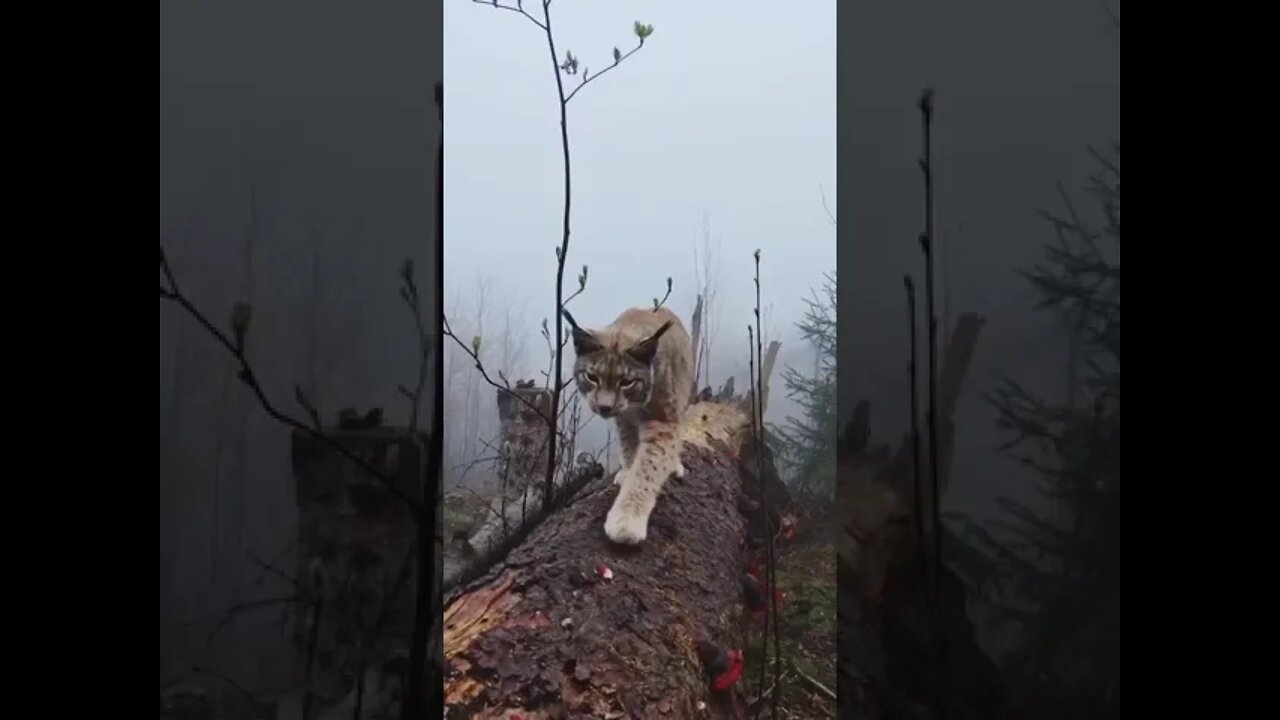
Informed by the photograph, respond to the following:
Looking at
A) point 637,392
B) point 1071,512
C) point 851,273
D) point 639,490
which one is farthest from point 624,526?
point 1071,512

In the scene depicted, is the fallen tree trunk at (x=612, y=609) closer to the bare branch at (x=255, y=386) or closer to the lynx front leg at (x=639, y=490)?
the lynx front leg at (x=639, y=490)

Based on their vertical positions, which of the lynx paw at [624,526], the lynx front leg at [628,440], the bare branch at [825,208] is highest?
the bare branch at [825,208]

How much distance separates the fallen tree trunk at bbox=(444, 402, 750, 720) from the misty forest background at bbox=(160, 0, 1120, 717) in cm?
16

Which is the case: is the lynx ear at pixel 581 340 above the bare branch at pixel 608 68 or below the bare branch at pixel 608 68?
below

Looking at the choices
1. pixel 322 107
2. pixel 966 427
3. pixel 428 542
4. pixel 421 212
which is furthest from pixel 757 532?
pixel 322 107

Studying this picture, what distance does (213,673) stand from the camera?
3.03 feet

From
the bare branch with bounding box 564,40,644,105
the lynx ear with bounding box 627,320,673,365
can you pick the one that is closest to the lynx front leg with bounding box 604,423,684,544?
the lynx ear with bounding box 627,320,673,365

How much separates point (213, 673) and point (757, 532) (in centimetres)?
64

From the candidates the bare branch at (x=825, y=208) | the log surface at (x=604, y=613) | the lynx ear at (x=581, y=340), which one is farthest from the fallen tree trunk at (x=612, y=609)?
the bare branch at (x=825, y=208)

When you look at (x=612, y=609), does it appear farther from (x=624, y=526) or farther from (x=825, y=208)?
(x=825, y=208)

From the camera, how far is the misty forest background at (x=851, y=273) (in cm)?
93

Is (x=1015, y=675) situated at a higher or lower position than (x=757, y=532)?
lower
